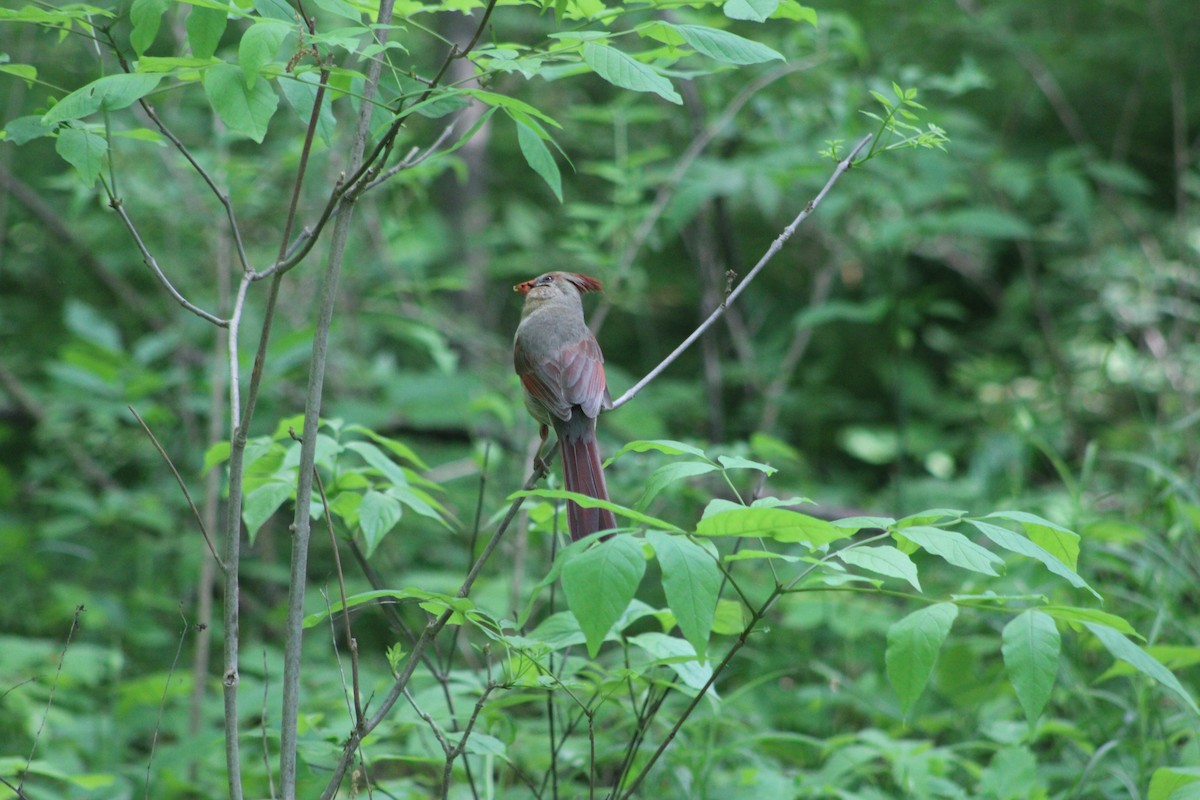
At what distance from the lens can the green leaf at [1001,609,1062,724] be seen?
56.6 inches

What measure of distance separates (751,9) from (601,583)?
908 millimetres

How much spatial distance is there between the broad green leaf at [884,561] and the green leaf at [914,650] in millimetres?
75

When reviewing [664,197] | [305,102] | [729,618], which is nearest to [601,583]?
[729,618]

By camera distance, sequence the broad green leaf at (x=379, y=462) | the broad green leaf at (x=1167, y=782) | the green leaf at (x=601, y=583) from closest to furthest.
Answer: the green leaf at (x=601, y=583) < the broad green leaf at (x=1167, y=782) < the broad green leaf at (x=379, y=462)

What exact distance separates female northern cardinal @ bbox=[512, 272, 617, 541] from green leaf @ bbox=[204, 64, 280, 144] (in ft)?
3.36

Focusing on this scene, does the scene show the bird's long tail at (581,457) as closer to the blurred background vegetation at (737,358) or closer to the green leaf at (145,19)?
the blurred background vegetation at (737,358)

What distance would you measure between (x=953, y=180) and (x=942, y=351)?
1.78 metres

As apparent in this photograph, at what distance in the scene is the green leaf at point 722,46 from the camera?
159 cm

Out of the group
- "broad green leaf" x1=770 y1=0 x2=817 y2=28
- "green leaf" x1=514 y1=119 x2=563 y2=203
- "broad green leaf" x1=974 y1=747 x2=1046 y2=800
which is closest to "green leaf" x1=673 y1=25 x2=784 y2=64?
"broad green leaf" x1=770 y1=0 x2=817 y2=28

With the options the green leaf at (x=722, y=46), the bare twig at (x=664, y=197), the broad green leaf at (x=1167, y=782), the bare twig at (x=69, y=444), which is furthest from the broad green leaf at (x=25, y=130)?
the bare twig at (x=69, y=444)

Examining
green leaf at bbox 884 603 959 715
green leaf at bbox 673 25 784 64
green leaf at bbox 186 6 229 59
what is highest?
green leaf at bbox 673 25 784 64

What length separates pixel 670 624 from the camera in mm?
2121

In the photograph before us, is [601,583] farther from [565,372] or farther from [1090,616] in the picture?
[565,372]

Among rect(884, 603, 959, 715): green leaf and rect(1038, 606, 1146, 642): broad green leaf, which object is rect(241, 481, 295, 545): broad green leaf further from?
rect(1038, 606, 1146, 642): broad green leaf
